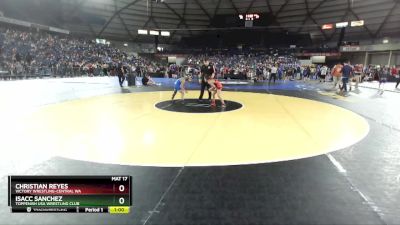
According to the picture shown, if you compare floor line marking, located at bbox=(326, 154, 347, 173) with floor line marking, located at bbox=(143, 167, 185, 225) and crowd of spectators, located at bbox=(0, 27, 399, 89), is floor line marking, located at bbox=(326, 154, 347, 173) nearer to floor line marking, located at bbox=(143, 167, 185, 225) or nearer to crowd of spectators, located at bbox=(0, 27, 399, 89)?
floor line marking, located at bbox=(143, 167, 185, 225)

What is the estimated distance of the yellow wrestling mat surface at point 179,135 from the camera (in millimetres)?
4547

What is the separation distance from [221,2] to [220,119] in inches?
1562

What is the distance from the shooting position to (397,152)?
4840mm

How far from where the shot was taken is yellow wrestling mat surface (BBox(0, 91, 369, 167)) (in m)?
4.55

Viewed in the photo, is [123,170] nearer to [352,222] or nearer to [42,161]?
[42,161]

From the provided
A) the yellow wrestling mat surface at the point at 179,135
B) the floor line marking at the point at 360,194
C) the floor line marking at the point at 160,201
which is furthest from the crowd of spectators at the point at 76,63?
the floor line marking at the point at 360,194
